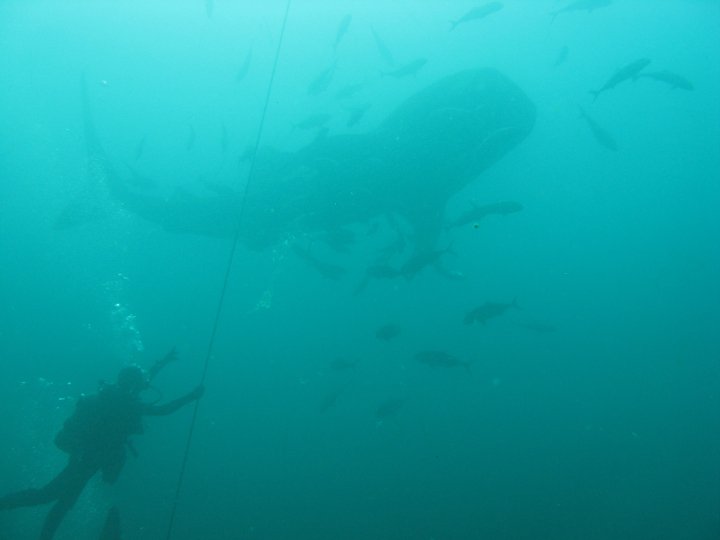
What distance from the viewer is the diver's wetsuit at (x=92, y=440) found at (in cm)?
706

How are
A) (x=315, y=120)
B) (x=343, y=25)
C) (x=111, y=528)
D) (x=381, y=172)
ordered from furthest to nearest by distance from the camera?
(x=381, y=172) < (x=315, y=120) < (x=343, y=25) < (x=111, y=528)

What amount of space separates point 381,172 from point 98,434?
7.52 metres

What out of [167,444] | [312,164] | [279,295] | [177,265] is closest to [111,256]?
[177,265]

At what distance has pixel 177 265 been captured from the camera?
5212cm

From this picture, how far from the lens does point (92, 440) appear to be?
7094mm

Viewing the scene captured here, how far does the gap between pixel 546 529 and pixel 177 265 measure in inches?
1854

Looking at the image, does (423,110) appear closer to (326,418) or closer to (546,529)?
(546,529)

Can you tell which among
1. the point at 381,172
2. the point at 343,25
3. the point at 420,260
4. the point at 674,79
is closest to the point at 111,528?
the point at 420,260

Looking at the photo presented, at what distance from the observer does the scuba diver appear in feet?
23.2

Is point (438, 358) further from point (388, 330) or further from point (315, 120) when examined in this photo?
point (315, 120)

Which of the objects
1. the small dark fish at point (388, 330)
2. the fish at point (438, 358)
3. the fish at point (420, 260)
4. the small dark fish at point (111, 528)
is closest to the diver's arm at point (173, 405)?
the small dark fish at point (111, 528)

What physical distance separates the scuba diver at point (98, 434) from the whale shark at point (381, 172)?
341 cm

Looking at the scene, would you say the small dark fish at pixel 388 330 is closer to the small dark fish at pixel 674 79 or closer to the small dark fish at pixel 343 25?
the small dark fish at pixel 343 25

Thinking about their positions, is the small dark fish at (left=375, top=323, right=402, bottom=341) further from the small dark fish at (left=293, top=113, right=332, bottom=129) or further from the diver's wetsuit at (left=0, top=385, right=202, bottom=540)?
the small dark fish at (left=293, top=113, right=332, bottom=129)
